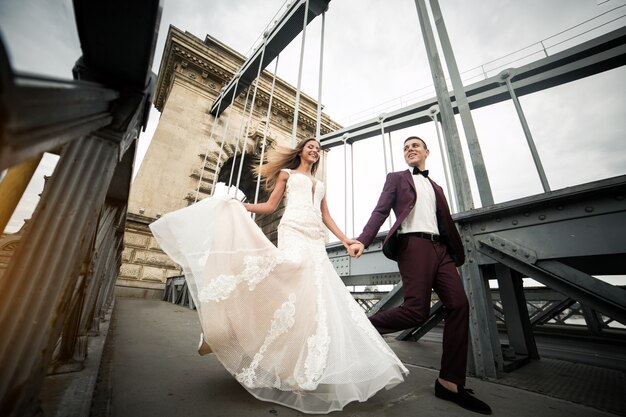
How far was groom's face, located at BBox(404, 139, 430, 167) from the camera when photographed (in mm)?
1985

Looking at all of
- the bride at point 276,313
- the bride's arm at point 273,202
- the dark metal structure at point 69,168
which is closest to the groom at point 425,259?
the bride at point 276,313

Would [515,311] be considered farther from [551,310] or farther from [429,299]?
[551,310]

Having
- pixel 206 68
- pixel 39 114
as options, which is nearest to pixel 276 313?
pixel 39 114

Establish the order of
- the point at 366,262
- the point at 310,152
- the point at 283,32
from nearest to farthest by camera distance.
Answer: the point at 310,152 → the point at 366,262 → the point at 283,32

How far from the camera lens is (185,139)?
7.77m

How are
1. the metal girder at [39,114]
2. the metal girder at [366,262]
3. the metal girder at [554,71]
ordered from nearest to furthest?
the metal girder at [39,114], the metal girder at [366,262], the metal girder at [554,71]

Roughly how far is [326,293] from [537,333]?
6443 millimetres

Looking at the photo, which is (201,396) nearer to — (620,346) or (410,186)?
(410,186)

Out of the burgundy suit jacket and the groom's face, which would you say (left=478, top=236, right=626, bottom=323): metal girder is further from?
the groom's face

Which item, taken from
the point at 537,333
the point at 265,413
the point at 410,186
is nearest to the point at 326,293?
the point at 265,413

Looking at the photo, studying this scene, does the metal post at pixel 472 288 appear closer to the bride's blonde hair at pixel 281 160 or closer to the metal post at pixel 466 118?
the metal post at pixel 466 118

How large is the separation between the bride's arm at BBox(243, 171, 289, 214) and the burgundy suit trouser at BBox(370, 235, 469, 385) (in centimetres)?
94

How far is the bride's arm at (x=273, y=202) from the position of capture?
165 cm

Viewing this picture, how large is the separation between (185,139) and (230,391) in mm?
8137
